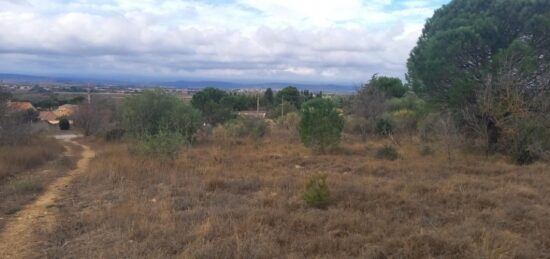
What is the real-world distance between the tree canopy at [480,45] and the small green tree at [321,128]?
438 cm

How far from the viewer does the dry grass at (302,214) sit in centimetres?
656

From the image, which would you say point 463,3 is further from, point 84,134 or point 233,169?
point 84,134

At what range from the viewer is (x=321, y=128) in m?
20.8

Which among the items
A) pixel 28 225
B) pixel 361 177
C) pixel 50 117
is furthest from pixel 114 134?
pixel 50 117

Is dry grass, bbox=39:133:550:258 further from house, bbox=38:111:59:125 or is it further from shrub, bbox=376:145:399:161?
house, bbox=38:111:59:125

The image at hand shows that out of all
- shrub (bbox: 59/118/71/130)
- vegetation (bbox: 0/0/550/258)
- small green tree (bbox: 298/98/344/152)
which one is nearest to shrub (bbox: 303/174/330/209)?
vegetation (bbox: 0/0/550/258)

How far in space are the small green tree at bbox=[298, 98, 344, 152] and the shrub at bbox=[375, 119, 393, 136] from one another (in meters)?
8.98

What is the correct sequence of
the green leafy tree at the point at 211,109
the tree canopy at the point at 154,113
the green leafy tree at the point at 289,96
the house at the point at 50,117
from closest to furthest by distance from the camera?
1. the tree canopy at the point at 154,113
2. the green leafy tree at the point at 211,109
3. the green leafy tree at the point at 289,96
4. the house at the point at 50,117

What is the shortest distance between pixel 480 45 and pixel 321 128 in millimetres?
7220

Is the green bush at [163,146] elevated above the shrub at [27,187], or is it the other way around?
the green bush at [163,146]

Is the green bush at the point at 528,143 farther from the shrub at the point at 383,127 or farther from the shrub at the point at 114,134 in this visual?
the shrub at the point at 114,134

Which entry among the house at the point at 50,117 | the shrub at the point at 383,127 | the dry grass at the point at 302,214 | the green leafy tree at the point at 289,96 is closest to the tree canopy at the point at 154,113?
the dry grass at the point at 302,214

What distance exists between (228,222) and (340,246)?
6.44 ft

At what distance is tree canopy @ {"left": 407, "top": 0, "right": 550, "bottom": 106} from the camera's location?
1945 centimetres
